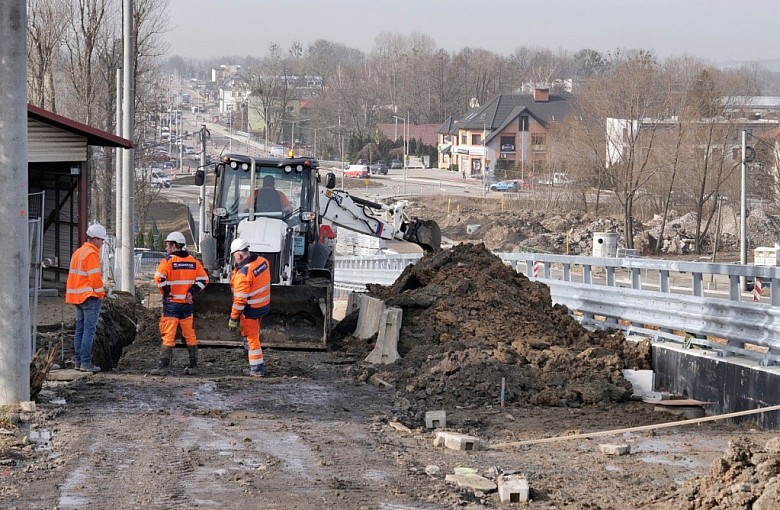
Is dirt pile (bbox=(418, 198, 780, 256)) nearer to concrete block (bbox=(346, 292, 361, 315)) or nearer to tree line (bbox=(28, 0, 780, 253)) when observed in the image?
tree line (bbox=(28, 0, 780, 253))

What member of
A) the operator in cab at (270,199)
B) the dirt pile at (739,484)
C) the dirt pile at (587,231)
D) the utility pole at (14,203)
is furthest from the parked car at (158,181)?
the dirt pile at (739,484)

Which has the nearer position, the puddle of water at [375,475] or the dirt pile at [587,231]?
the puddle of water at [375,475]

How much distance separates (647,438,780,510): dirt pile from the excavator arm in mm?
12970

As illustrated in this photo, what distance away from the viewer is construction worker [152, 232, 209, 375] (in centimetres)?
1290

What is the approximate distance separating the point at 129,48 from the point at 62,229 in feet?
13.4

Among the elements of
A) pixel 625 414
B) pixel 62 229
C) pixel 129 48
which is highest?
pixel 129 48

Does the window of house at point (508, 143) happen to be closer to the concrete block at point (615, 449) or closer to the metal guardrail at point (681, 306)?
the metal guardrail at point (681, 306)

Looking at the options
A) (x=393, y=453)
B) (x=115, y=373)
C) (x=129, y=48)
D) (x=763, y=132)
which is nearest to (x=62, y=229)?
(x=129, y=48)

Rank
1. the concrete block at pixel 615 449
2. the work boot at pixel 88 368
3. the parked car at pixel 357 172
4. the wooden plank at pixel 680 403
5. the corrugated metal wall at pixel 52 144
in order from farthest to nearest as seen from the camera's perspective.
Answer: the parked car at pixel 357 172 → the corrugated metal wall at pixel 52 144 → the work boot at pixel 88 368 → the wooden plank at pixel 680 403 → the concrete block at pixel 615 449

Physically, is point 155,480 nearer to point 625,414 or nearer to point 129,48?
point 625,414

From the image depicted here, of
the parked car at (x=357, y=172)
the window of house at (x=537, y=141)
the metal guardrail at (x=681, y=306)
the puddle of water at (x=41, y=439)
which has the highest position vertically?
the window of house at (x=537, y=141)

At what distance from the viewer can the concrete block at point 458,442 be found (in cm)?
923

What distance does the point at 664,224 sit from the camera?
5828cm

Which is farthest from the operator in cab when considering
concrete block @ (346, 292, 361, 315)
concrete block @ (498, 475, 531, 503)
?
concrete block @ (498, 475, 531, 503)
